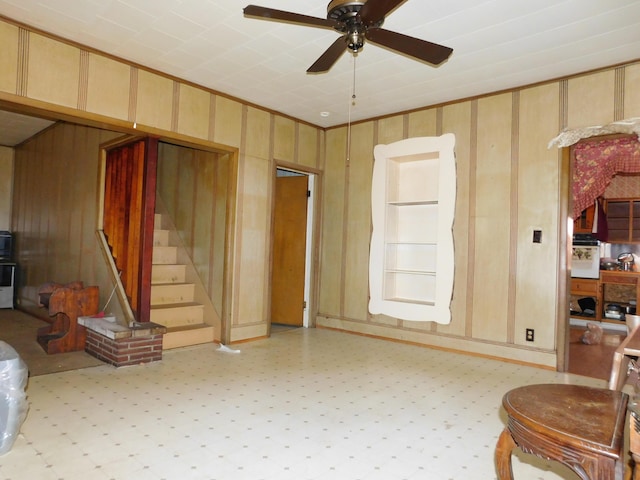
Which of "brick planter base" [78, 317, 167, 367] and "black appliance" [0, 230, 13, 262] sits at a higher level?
"black appliance" [0, 230, 13, 262]

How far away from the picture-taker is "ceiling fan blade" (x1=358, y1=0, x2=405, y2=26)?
2.06m

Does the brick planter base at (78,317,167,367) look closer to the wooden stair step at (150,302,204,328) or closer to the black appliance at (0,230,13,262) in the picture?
the wooden stair step at (150,302,204,328)

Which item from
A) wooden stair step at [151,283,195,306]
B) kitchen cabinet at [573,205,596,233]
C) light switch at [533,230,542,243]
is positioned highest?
kitchen cabinet at [573,205,596,233]

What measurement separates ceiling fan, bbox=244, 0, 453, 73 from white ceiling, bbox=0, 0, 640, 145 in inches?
25.8

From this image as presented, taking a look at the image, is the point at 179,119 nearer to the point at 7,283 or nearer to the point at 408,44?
the point at 408,44

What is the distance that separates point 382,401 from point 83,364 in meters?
2.86

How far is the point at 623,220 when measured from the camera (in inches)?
301

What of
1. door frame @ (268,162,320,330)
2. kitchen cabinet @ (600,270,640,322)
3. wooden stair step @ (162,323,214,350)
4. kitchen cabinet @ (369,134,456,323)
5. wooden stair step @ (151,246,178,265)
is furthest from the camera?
kitchen cabinet @ (600,270,640,322)

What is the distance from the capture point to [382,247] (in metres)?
5.38

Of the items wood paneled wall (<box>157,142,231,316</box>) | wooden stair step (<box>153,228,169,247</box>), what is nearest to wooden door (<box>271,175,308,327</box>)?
wood paneled wall (<box>157,142,231,316</box>)

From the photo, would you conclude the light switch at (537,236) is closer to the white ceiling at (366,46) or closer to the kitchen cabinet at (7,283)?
the white ceiling at (366,46)

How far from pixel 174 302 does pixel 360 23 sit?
4.07 m

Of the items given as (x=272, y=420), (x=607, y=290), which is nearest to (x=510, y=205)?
(x=272, y=420)


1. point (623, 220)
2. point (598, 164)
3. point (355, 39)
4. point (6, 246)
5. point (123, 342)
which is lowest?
point (123, 342)
